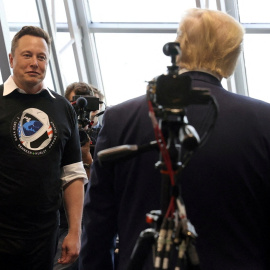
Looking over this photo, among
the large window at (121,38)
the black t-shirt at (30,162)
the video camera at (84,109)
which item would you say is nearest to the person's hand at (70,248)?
the black t-shirt at (30,162)

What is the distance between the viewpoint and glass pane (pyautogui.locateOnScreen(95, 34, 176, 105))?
6484 mm

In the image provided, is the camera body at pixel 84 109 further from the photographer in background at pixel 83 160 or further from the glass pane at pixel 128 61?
the glass pane at pixel 128 61

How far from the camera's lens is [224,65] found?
1642 mm

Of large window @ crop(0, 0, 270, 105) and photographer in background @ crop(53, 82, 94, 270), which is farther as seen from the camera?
large window @ crop(0, 0, 270, 105)

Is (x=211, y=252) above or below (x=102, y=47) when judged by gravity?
below

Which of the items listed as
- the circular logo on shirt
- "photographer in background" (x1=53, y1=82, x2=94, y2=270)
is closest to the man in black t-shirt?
the circular logo on shirt

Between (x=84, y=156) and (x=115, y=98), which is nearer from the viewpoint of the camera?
(x=84, y=156)

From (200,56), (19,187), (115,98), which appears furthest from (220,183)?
(115,98)

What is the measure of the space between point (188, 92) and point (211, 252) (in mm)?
533

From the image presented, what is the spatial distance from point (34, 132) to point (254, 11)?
4137 mm

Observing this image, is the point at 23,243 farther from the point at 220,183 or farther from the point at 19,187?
the point at 220,183

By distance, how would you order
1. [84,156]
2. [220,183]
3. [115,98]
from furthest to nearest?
[115,98]
[84,156]
[220,183]

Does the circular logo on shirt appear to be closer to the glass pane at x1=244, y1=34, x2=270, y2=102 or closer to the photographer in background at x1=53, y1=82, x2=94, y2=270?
the photographer in background at x1=53, y1=82, x2=94, y2=270

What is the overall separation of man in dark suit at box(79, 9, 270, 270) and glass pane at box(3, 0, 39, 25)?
4.75m
